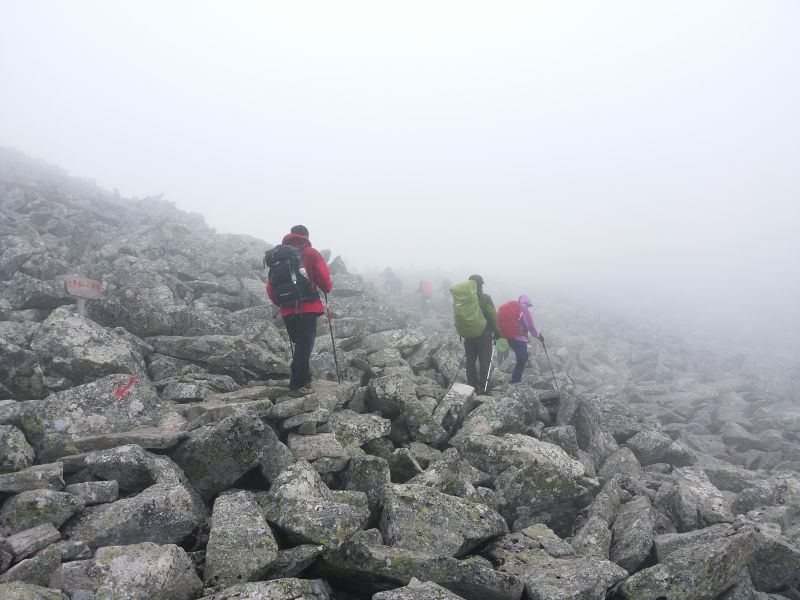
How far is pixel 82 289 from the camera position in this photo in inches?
458

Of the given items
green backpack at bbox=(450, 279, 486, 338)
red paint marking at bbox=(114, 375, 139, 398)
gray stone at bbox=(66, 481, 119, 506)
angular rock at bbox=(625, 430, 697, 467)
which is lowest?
angular rock at bbox=(625, 430, 697, 467)

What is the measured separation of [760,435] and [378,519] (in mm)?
20123

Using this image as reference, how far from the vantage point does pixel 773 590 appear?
23.4ft

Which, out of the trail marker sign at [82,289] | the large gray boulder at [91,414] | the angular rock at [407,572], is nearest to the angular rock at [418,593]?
the angular rock at [407,572]

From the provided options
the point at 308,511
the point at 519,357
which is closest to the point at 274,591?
the point at 308,511

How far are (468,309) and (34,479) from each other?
1081 cm

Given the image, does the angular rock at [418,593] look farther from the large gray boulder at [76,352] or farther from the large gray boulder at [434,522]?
the large gray boulder at [76,352]

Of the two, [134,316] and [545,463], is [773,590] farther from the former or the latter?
[134,316]

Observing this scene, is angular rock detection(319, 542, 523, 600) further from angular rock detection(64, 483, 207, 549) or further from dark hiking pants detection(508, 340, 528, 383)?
dark hiking pants detection(508, 340, 528, 383)

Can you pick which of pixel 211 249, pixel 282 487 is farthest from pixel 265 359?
pixel 211 249

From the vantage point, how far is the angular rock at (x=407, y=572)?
5480 millimetres

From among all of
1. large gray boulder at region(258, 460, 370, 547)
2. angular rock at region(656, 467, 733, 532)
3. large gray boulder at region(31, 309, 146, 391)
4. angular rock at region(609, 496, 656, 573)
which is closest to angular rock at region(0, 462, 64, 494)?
large gray boulder at region(258, 460, 370, 547)

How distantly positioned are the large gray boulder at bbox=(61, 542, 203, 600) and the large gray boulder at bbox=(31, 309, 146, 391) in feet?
17.6

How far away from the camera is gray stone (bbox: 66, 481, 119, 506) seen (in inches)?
239
